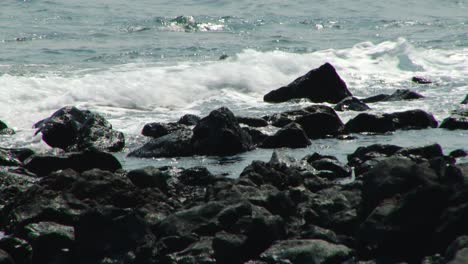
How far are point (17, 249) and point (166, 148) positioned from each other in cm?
456

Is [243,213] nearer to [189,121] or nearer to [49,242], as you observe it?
[49,242]

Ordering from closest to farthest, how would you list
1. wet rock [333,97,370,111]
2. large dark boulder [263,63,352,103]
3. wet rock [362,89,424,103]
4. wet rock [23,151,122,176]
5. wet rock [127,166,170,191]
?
wet rock [127,166,170,191]
wet rock [23,151,122,176]
wet rock [333,97,370,111]
large dark boulder [263,63,352,103]
wet rock [362,89,424,103]

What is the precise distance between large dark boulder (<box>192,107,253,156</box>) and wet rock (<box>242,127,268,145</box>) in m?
0.34

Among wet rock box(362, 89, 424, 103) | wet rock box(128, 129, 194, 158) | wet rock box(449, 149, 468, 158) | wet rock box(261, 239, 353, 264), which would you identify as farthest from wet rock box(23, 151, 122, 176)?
wet rock box(362, 89, 424, 103)

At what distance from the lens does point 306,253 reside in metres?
6.54

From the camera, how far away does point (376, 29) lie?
2897 centimetres

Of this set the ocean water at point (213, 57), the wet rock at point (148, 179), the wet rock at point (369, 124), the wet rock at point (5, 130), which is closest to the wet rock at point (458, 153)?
the ocean water at point (213, 57)

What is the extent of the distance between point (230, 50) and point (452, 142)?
1257cm

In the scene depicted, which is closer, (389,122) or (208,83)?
(389,122)

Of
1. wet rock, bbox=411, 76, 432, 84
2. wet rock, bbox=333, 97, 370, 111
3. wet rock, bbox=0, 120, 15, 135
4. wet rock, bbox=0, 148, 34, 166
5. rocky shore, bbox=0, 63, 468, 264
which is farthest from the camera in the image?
wet rock, bbox=411, 76, 432, 84

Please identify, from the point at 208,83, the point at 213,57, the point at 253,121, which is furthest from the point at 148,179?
the point at 213,57

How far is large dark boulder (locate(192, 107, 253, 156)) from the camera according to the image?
11.3 metres

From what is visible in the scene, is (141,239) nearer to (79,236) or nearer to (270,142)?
(79,236)

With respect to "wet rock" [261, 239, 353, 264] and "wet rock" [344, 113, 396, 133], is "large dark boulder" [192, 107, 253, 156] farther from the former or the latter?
"wet rock" [261, 239, 353, 264]
